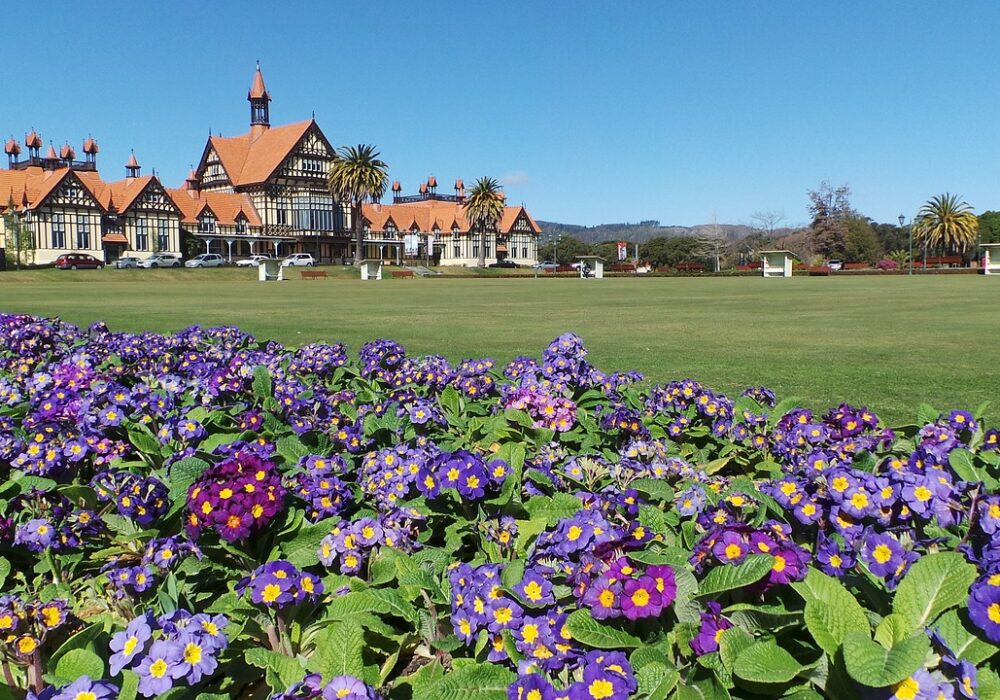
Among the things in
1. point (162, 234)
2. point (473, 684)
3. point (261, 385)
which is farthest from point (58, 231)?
point (473, 684)

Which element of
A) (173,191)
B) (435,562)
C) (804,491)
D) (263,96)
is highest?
(263,96)

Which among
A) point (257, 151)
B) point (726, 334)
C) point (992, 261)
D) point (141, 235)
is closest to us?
point (726, 334)

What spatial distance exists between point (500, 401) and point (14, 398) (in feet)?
7.76

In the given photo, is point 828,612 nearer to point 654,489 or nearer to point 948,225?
point 654,489

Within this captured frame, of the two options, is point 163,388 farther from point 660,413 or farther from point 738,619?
point 738,619

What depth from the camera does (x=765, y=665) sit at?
4.97ft

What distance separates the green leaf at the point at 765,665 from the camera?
148 centimetres

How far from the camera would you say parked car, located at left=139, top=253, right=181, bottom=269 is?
53.6m

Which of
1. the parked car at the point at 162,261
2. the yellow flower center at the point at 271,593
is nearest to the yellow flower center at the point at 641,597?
the yellow flower center at the point at 271,593

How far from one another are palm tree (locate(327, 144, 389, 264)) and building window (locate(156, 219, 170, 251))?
45.7ft

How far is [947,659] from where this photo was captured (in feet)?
4.56

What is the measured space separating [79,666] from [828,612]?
63.7 inches

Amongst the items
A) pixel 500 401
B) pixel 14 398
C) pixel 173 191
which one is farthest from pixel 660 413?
pixel 173 191

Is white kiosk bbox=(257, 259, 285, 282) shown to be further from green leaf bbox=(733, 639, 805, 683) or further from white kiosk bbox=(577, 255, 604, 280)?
green leaf bbox=(733, 639, 805, 683)
